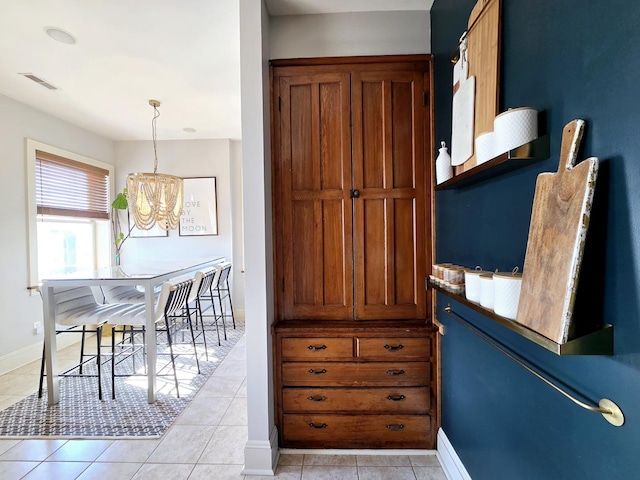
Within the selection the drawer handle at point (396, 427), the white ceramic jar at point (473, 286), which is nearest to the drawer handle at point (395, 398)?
the drawer handle at point (396, 427)

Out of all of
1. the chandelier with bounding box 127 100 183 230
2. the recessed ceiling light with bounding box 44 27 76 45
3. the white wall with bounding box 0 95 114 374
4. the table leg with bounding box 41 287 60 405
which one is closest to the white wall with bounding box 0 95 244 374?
the white wall with bounding box 0 95 114 374

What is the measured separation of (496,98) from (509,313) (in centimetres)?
76

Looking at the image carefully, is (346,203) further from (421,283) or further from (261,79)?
(261,79)

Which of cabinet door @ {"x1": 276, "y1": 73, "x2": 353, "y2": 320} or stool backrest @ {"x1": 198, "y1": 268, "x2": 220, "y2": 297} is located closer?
cabinet door @ {"x1": 276, "y1": 73, "x2": 353, "y2": 320}

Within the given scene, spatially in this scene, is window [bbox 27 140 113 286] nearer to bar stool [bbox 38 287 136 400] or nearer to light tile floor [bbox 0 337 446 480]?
bar stool [bbox 38 287 136 400]

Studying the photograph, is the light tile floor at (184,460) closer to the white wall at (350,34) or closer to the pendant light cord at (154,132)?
the white wall at (350,34)

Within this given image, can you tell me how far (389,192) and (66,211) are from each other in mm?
Result: 4042

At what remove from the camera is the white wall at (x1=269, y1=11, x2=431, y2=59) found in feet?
6.43

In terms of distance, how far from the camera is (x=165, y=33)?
219 cm

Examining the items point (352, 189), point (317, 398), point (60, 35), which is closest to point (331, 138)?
point (352, 189)

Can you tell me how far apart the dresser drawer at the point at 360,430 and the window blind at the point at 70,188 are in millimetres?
3741

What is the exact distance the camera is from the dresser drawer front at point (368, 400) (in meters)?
1.86

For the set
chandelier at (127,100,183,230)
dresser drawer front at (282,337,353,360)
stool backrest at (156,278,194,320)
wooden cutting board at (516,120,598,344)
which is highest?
chandelier at (127,100,183,230)

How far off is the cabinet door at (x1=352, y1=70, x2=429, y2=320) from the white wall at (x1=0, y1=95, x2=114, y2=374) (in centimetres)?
354
